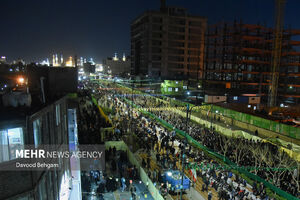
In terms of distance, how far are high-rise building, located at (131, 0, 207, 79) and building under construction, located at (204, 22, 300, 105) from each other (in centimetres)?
960

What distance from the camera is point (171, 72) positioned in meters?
63.5

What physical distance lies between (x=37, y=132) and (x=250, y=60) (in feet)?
160

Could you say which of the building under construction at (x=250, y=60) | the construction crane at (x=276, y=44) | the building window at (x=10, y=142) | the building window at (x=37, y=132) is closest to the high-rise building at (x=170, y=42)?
the building under construction at (x=250, y=60)

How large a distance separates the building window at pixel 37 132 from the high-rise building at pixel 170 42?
54256 millimetres

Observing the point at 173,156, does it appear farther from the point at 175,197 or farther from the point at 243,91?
the point at 243,91

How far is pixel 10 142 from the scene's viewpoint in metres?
5.75

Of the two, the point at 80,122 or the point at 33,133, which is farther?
the point at 80,122

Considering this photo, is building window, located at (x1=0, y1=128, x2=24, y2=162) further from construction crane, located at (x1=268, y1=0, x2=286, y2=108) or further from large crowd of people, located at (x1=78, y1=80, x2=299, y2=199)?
construction crane, located at (x1=268, y1=0, x2=286, y2=108)

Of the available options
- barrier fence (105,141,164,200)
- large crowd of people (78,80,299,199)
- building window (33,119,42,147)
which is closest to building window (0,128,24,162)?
building window (33,119,42,147)

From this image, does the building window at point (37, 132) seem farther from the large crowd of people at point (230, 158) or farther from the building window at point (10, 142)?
the large crowd of people at point (230, 158)

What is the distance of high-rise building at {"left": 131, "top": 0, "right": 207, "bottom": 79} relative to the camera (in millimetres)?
61406

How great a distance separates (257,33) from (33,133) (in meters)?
54.1

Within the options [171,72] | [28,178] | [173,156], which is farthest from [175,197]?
[171,72]

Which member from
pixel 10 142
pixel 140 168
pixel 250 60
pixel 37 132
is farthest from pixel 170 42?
pixel 10 142
